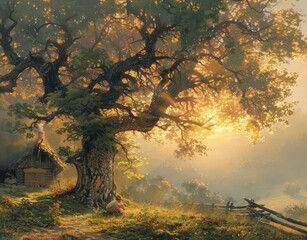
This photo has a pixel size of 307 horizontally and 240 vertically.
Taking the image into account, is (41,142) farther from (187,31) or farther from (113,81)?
(187,31)

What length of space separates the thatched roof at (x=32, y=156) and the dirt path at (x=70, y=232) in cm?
1406

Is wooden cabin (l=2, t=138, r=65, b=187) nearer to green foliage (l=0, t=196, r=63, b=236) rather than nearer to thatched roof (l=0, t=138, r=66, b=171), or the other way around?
thatched roof (l=0, t=138, r=66, b=171)

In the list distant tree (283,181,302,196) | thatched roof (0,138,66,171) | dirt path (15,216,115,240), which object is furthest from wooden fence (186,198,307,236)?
distant tree (283,181,302,196)

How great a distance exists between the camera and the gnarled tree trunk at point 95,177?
66.2ft

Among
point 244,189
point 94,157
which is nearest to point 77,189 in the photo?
point 94,157

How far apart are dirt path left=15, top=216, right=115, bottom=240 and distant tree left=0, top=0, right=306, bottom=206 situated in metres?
4.66

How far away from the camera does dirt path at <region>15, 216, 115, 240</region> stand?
10863 millimetres

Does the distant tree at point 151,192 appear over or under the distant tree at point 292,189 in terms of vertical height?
under

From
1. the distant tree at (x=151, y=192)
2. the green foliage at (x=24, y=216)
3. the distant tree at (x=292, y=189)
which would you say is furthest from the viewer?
the distant tree at (x=292, y=189)

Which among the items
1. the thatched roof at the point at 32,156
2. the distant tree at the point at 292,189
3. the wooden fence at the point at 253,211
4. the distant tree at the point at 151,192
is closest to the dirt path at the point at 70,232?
the wooden fence at the point at 253,211

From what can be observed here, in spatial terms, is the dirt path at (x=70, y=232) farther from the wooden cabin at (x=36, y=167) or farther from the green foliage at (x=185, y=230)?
the wooden cabin at (x=36, y=167)

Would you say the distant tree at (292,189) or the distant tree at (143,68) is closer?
the distant tree at (143,68)

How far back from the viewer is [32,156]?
2917 centimetres

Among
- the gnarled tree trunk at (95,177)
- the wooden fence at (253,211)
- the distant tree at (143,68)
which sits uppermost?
the distant tree at (143,68)
